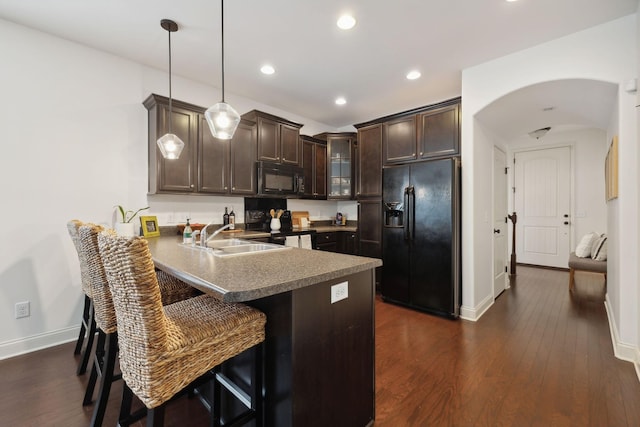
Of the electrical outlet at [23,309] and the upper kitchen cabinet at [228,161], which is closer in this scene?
the electrical outlet at [23,309]

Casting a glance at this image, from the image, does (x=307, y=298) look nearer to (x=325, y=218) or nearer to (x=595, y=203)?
(x=325, y=218)

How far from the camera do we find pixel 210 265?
59.1 inches

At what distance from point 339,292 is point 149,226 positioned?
261 cm

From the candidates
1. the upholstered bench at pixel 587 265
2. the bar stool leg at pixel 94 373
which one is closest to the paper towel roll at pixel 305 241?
the bar stool leg at pixel 94 373

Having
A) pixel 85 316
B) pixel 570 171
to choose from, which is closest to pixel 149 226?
pixel 85 316

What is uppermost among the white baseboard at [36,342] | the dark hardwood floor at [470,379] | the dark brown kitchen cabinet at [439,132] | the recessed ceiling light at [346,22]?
the recessed ceiling light at [346,22]

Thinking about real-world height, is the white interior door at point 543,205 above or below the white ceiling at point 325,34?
below

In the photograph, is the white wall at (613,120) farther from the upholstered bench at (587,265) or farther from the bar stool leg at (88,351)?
the bar stool leg at (88,351)

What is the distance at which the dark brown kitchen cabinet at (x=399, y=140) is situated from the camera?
12.6ft

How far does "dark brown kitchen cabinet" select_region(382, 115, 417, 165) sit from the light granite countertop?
8.31 feet

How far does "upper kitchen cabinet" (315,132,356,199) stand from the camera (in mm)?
4812

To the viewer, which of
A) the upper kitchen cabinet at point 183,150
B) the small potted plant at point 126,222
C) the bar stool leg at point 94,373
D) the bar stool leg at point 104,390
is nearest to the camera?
the bar stool leg at point 104,390

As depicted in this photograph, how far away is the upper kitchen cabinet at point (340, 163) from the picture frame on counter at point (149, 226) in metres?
2.64

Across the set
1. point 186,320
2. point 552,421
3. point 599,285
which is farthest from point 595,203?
point 186,320
